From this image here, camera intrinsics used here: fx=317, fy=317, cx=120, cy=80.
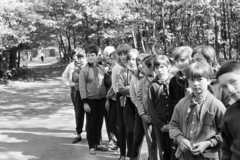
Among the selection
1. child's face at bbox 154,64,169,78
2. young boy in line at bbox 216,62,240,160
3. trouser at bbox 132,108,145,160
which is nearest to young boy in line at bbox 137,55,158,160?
trouser at bbox 132,108,145,160

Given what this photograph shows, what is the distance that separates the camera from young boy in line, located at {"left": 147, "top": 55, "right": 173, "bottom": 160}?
403 centimetres

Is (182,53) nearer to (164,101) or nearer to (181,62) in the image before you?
(181,62)

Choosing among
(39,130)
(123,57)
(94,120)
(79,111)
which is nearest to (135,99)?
(123,57)

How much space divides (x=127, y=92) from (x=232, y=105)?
3034 millimetres

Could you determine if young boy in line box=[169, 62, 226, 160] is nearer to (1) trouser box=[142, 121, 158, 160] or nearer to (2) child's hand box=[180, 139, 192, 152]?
(2) child's hand box=[180, 139, 192, 152]

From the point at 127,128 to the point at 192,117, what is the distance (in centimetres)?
219

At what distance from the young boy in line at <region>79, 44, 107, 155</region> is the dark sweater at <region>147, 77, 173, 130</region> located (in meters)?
2.09

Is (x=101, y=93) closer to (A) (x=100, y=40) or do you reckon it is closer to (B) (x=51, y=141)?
(B) (x=51, y=141)

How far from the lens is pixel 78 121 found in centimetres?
700

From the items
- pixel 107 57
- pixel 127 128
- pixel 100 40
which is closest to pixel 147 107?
pixel 127 128

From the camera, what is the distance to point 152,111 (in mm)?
4105

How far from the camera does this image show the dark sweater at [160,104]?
4070mm

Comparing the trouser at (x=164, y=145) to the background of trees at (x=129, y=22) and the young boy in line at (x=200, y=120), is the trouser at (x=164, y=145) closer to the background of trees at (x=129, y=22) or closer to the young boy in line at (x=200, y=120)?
the young boy in line at (x=200, y=120)

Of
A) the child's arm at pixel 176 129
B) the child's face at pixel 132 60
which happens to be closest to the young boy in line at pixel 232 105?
the child's arm at pixel 176 129
